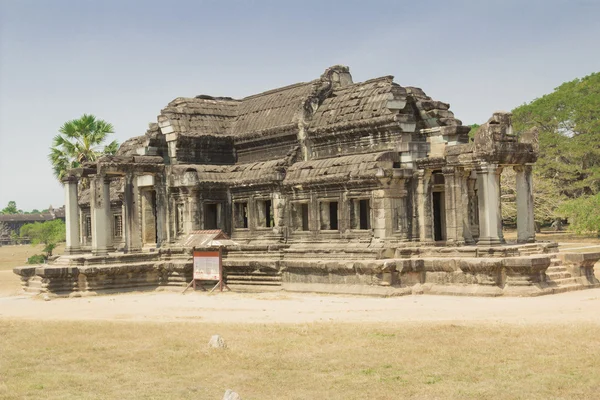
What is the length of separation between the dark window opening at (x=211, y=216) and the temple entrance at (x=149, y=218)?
274cm

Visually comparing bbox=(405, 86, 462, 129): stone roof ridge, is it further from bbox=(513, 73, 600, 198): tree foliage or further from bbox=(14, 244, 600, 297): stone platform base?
bbox=(513, 73, 600, 198): tree foliage

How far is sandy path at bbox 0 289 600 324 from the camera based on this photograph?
18.0 m

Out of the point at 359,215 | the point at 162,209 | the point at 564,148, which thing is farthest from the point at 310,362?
the point at 564,148

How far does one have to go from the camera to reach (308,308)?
20922mm

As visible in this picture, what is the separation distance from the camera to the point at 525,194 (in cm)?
2506

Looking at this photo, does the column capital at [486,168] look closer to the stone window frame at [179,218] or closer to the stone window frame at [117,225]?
Answer: the stone window frame at [179,218]

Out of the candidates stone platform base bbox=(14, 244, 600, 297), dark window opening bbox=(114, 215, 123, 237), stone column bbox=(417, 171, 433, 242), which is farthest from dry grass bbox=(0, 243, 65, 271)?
stone column bbox=(417, 171, 433, 242)

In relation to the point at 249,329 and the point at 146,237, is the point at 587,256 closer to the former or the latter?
the point at 249,329

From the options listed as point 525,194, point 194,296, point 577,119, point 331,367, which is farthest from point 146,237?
point 577,119

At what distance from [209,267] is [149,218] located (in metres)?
5.76

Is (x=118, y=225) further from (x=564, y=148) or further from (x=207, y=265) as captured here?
(x=564, y=148)

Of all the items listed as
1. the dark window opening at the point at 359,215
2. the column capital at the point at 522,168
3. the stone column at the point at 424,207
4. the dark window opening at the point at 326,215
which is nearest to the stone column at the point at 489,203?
the column capital at the point at 522,168

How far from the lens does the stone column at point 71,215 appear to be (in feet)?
101

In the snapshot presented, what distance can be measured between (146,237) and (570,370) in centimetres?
2166
